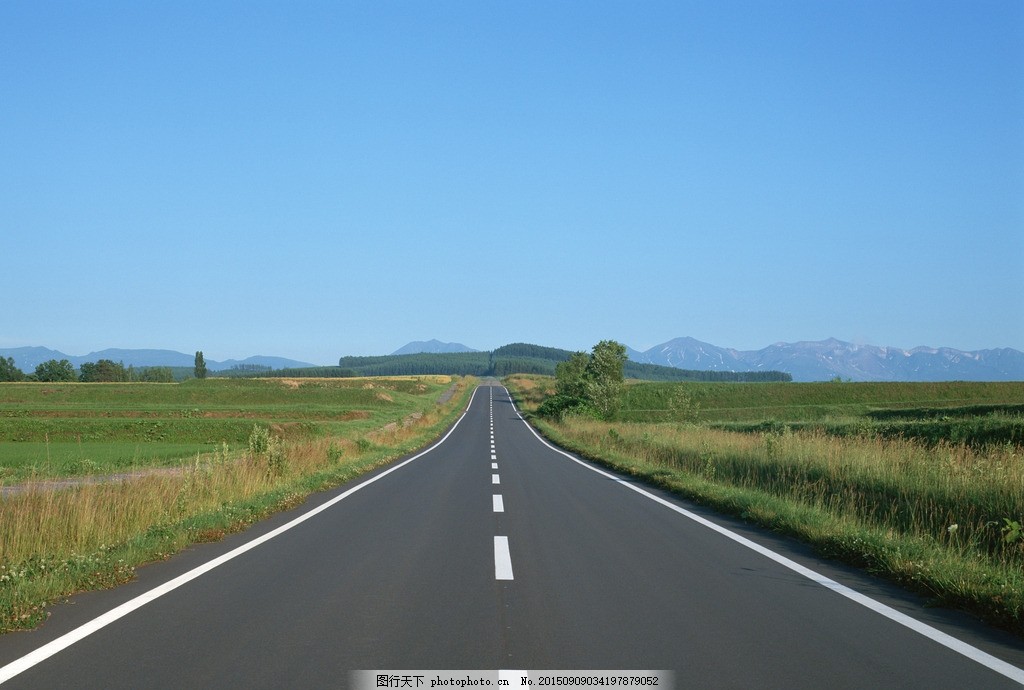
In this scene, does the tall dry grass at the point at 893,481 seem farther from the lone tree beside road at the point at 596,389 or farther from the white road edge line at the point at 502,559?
the lone tree beside road at the point at 596,389

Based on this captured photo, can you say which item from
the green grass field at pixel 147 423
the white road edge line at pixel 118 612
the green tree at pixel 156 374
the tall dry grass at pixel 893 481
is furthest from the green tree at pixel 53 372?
the white road edge line at pixel 118 612

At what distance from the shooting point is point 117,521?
1042 centimetres

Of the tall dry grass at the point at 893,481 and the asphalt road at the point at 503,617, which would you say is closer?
the asphalt road at the point at 503,617

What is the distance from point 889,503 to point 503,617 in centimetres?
883

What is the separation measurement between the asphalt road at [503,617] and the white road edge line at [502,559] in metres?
0.04

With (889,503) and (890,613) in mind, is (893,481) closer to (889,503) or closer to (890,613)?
(889,503)

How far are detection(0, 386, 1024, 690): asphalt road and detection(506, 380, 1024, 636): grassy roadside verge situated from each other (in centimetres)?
41

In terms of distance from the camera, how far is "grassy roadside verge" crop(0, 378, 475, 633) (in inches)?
289

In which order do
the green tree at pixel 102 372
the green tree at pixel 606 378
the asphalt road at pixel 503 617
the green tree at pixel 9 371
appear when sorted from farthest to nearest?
the green tree at pixel 102 372 < the green tree at pixel 9 371 < the green tree at pixel 606 378 < the asphalt road at pixel 503 617

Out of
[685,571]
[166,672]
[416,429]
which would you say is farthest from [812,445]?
[416,429]

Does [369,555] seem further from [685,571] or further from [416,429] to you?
[416,429]

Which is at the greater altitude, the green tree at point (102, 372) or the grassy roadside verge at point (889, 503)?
the green tree at point (102, 372)

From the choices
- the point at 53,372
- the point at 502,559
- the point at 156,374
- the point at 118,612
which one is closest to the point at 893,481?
the point at 502,559

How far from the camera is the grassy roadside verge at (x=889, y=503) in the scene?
7539 millimetres
